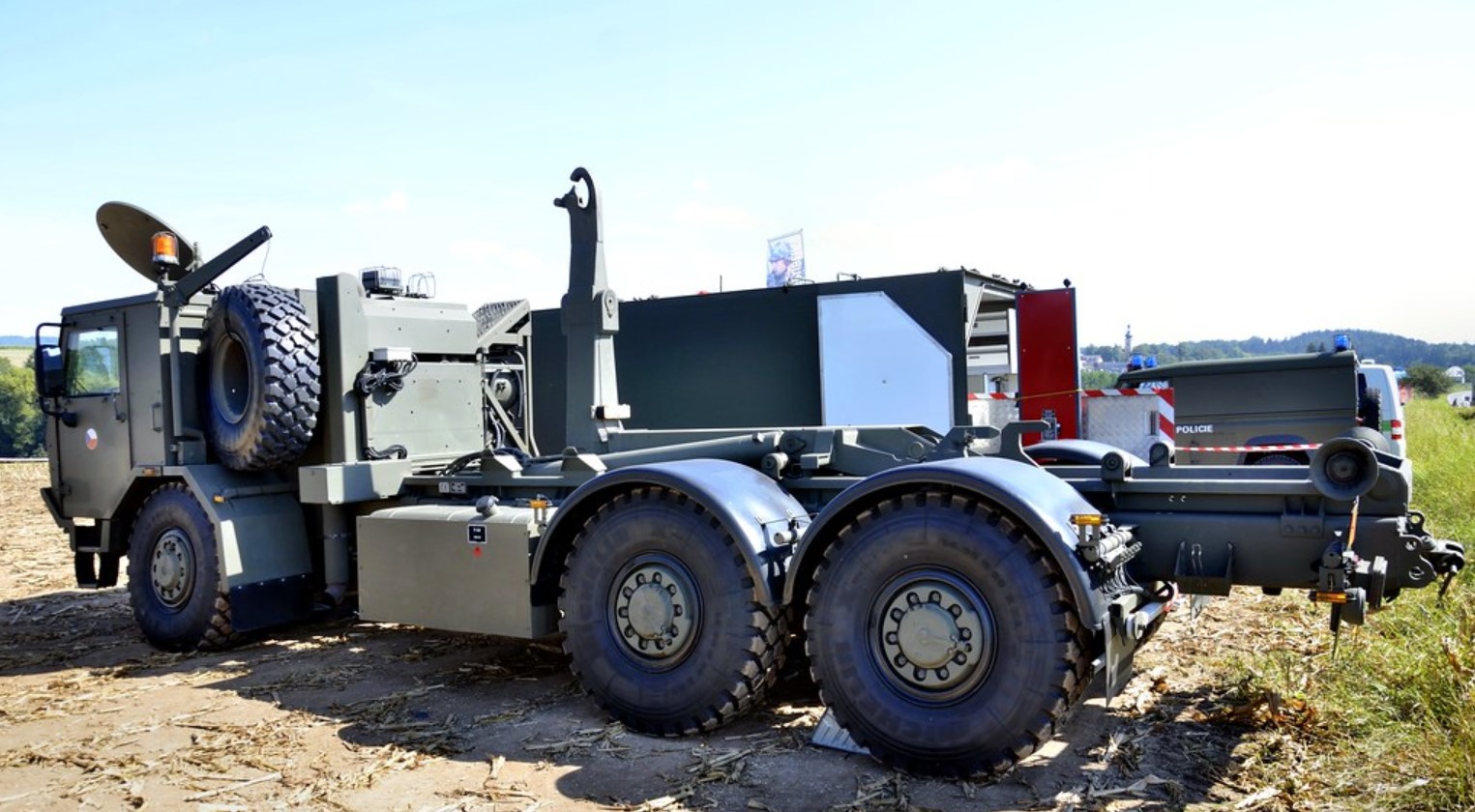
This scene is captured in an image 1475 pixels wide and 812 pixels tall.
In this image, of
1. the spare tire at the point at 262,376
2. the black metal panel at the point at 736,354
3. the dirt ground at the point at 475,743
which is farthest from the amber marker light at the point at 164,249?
the black metal panel at the point at 736,354

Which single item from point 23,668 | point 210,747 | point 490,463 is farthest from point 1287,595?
point 23,668

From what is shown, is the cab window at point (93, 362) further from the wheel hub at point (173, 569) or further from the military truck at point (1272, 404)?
the military truck at point (1272, 404)

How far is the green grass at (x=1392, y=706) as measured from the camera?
3.88 meters

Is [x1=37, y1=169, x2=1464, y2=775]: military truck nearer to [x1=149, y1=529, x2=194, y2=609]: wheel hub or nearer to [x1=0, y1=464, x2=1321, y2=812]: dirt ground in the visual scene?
[x1=149, y1=529, x2=194, y2=609]: wheel hub

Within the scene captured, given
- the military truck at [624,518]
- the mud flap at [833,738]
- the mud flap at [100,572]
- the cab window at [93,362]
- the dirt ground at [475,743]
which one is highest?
the cab window at [93,362]

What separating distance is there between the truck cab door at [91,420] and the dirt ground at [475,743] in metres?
1.40

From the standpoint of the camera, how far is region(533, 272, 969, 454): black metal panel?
11.8 metres

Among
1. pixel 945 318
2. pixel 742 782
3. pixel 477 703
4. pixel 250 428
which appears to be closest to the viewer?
pixel 742 782

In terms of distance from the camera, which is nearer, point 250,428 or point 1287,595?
point 250,428

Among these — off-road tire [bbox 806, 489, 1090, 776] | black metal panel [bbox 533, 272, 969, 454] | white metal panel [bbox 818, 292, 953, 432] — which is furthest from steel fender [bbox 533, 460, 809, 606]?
black metal panel [bbox 533, 272, 969, 454]

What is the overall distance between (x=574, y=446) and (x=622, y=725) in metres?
1.92

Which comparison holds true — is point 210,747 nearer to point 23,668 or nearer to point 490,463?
point 490,463

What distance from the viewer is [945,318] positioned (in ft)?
38.4

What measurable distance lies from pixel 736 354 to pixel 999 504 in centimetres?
907
